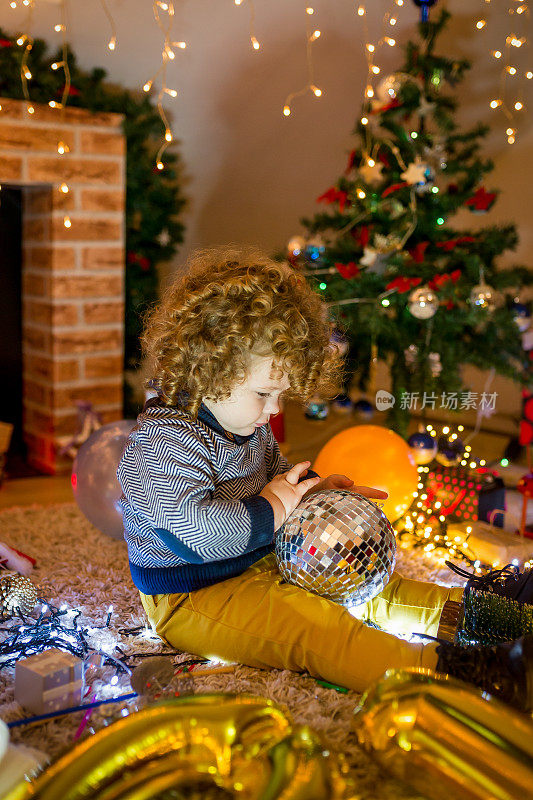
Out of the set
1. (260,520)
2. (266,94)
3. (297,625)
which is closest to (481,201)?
(266,94)

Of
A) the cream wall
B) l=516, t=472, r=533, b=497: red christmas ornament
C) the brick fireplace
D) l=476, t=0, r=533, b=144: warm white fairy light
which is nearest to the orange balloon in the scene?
l=516, t=472, r=533, b=497: red christmas ornament

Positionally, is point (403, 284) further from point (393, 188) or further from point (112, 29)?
point (112, 29)

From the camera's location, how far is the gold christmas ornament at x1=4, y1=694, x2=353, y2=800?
2.86ft

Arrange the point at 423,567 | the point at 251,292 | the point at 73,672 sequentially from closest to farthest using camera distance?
the point at 73,672 < the point at 251,292 < the point at 423,567

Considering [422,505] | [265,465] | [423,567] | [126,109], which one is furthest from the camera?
[126,109]

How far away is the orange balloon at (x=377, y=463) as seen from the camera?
1792 millimetres

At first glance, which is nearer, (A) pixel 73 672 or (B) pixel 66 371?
(A) pixel 73 672

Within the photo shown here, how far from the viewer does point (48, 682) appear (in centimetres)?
116

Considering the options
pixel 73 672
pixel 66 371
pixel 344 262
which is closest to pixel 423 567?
pixel 73 672

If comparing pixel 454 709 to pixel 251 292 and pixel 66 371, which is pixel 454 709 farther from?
pixel 66 371

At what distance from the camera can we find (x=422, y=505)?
200cm

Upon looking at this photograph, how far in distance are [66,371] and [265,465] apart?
1.24 m

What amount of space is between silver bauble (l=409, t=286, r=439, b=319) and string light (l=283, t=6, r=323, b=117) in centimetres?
72

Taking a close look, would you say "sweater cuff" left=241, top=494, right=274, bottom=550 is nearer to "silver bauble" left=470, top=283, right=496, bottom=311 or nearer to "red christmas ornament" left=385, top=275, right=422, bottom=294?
"red christmas ornament" left=385, top=275, right=422, bottom=294
